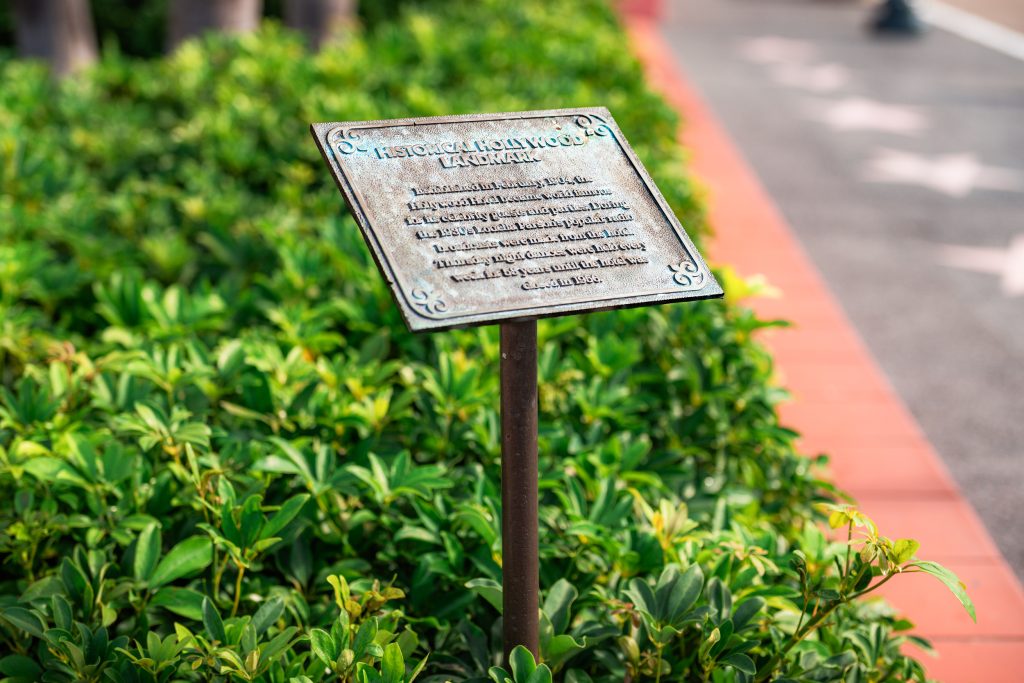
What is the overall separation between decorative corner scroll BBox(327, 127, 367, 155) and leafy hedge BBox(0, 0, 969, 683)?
61 centimetres

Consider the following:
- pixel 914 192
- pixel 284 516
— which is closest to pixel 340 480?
pixel 284 516

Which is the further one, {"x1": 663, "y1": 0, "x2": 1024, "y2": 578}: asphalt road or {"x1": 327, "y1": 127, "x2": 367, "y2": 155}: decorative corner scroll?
{"x1": 663, "y1": 0, "x2": 1024, "y2": 578}: asphalt road

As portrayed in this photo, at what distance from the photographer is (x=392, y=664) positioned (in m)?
1.61

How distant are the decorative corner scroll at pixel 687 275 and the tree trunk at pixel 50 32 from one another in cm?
482

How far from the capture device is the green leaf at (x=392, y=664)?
1606 millimetres

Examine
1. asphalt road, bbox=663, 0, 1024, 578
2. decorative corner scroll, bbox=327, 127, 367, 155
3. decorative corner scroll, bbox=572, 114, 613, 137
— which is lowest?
asphalt road, bbox=663, 0, 1024, 578

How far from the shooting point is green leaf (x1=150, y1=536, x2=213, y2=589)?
1881 mm

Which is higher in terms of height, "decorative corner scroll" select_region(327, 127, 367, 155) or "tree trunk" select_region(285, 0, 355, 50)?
"decorative corner scroll" select_region(327, 127, 367, 155)

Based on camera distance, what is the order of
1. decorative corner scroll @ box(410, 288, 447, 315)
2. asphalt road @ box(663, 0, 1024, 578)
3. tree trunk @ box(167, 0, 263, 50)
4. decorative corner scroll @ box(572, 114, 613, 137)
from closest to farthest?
decorative corner scroll @ box(410, 288, 447, 315) → decorative corner scroll @ box(572, 114, 613, 137) → asphalt road @ box(663, 0, 1024, 578) → tree trunk @ box(167, 0, 263, 50)

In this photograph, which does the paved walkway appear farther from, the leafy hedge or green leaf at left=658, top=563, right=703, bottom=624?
green leaf at left=658, top=563, right=703, bottom=624

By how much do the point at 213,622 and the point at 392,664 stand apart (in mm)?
349

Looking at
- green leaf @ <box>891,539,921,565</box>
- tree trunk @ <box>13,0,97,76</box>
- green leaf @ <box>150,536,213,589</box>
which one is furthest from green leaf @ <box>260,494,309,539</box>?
tree trunk @ <box>13,0,97,76</box>

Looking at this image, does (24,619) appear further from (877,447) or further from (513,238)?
(877,447)

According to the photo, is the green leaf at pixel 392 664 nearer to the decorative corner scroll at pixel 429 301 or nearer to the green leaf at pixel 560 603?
the green leaf at pixel 560 603
